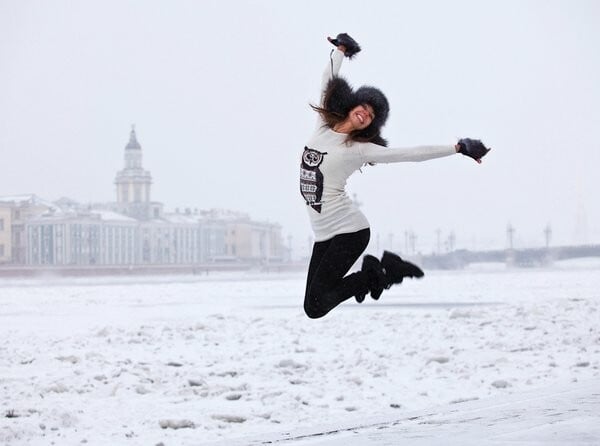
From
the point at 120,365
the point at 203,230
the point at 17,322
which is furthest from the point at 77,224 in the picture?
the point at 120,365

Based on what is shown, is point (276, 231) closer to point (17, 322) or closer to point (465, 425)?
point (17, 322)

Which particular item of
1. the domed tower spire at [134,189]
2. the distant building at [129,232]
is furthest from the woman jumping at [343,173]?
the domed tower spire at [134,189]

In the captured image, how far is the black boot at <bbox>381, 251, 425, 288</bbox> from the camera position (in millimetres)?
5912

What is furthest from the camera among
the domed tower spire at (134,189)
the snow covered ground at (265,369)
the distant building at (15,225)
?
the domed tower spire at (134,189)

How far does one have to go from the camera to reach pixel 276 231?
161 metres

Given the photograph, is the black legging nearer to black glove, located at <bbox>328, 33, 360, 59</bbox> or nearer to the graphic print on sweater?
the graphic print on sweater

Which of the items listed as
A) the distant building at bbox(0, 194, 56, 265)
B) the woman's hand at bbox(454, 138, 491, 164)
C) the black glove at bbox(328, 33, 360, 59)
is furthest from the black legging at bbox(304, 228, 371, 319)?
the distant building at bbox(0, 194, 56, 265)

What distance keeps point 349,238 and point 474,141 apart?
1017mm

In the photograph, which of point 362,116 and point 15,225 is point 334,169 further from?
point 15,225

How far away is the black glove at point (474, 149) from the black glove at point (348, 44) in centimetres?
114

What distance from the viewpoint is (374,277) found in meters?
5.95

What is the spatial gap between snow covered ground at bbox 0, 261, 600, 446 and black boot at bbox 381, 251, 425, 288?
342cm

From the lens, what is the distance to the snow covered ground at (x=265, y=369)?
11633 mm

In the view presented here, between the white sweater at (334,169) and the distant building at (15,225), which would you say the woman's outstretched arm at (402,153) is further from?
the distant building at (15,225)
